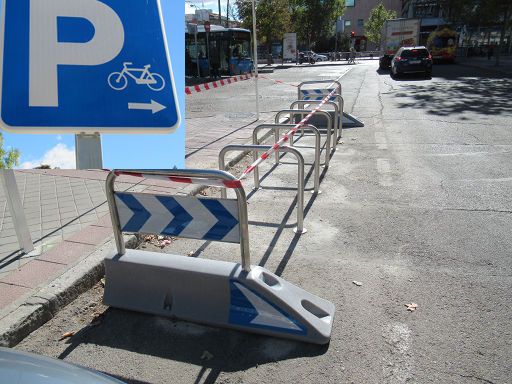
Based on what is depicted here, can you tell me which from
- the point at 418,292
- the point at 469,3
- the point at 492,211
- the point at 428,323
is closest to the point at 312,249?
the point at 418,292

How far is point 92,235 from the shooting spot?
4.30m

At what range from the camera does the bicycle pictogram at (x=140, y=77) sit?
2.13 m

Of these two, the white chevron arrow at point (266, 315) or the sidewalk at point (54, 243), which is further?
the sidewalk at point (54, 243)

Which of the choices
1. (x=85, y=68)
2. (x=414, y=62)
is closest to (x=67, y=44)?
(x=85, y=68)

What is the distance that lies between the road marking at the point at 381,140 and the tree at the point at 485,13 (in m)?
23.2

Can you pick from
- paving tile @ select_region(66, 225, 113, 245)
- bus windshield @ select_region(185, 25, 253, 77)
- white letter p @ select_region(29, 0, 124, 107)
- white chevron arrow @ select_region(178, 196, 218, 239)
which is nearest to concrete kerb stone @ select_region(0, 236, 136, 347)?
A: paving tile @ select_region(66, 225, 113, 245)

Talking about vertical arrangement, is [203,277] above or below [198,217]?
below

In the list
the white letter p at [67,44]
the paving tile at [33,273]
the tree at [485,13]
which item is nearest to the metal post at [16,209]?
the paving tile at [33,273]

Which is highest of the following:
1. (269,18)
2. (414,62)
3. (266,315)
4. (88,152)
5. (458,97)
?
(269,18)

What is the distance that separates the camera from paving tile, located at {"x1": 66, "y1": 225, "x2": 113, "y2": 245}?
4.18m

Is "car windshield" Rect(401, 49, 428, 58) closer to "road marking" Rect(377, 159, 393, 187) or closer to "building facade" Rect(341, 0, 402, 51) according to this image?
"road marking" Rect(377, 159, 393, 187)

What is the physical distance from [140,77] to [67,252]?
239 centimetres

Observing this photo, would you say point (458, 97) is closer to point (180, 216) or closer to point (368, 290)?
point (368, 290)

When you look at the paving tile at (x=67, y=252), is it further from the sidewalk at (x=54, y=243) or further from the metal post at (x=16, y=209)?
the metal post at (x=16, y=209)
